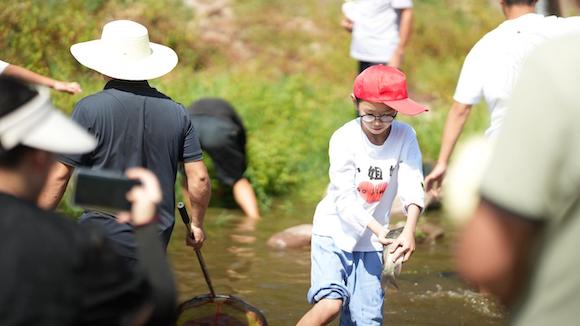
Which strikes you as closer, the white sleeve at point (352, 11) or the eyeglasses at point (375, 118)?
the eyeglasses at point (375, 118)

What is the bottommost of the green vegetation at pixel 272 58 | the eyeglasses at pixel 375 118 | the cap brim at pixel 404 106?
the green vegetation at pixel 272 58

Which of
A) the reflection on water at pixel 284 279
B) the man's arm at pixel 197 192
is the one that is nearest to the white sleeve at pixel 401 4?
the reflection on water at pixel 284 279

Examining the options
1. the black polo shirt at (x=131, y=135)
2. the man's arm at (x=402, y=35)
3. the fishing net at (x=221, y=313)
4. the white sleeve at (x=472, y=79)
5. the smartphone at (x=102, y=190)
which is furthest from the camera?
the man's arm at (x=402, y=35)

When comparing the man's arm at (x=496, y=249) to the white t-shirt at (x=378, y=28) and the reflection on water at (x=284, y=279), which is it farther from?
the white t-shirt at (x=378, y=28)

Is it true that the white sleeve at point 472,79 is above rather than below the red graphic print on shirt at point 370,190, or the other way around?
above

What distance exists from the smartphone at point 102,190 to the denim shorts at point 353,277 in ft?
8.08

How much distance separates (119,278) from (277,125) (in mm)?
8331

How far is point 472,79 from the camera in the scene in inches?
254

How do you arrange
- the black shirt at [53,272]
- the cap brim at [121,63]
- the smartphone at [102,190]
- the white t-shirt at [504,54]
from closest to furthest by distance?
the black shirt at [53,272]
the smartphone at [102,190]
the cap brim at [121,63]
the white t-shirt at [504,54]

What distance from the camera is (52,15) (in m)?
12.1

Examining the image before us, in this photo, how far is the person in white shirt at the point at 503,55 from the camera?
627 cm

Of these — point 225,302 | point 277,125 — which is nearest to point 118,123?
point 225,302

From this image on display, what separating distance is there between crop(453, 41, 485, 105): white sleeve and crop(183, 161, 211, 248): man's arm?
1765 mm

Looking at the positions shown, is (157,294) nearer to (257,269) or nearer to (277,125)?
(257,269)
